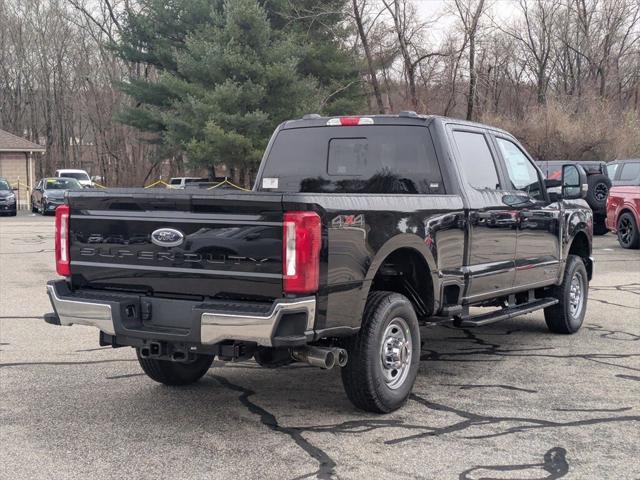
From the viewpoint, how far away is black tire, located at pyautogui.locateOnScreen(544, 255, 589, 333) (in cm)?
845

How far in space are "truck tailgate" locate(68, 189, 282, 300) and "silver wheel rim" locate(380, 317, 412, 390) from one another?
1124 millimetres

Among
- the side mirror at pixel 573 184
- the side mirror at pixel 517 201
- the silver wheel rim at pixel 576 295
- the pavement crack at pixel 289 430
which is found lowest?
the pavement crack at pixel 289 430

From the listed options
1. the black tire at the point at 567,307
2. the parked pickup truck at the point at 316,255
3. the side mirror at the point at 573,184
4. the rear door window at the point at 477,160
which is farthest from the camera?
the black tire at the point at 567,307

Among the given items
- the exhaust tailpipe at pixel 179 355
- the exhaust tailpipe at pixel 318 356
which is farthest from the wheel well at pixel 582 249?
the exhaust tailpipe at pixel 179 355

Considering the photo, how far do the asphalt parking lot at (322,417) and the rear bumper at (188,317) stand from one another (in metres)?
0.66

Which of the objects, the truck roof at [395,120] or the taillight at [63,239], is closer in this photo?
the taillight at [63,239]

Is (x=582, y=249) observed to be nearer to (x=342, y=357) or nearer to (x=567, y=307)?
(x=567, y=307)

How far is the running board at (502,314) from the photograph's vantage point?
6680 mm

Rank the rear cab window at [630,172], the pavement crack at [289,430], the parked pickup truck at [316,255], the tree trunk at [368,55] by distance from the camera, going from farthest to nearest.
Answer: the tree trunk at [368,55], the rear cab window at [630,172], the parked pickup truck at [316,255], the pavement crack at [289,430]

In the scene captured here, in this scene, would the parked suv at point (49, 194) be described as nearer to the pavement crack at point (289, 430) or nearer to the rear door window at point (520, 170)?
the rear door window at point (520, 170)

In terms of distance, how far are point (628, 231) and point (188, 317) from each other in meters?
14.6

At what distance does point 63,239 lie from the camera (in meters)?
5.65

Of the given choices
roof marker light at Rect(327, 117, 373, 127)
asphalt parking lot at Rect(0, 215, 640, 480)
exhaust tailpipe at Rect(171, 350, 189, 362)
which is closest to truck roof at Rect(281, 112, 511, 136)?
roof marker light at Rect(327, 117, 373, 127)

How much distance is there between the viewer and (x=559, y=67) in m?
52.0
